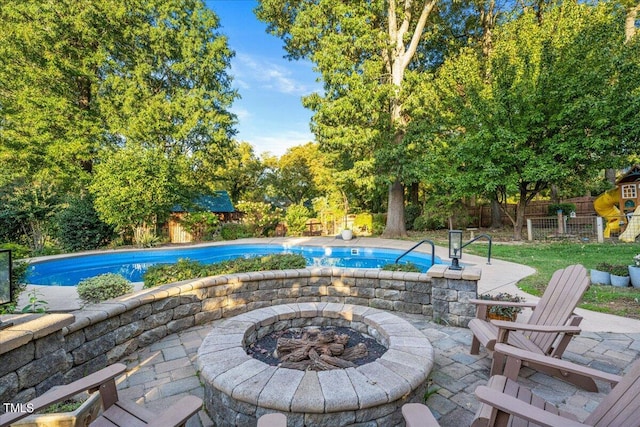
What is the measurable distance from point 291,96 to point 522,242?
44.0 feet

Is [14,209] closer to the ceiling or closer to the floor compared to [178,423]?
closer to the ceiling

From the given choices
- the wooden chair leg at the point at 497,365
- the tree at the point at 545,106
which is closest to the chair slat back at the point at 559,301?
the wooden chair leg at the point at 497,365

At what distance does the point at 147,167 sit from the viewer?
10.8 m

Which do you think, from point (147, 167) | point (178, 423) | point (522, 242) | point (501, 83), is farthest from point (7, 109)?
point (522, 242)

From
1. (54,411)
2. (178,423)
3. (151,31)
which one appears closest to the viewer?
(178,423)

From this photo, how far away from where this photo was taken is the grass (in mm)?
4141

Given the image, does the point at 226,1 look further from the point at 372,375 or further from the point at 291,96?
the point at 372,375

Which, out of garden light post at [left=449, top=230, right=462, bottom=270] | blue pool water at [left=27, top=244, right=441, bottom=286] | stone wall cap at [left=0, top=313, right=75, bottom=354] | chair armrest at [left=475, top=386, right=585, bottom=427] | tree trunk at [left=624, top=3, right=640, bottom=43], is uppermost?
tree trunk at [left=624, top=3, right=640, bottom=43]

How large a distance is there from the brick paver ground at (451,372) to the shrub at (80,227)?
9.89m

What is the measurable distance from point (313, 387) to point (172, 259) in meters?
9.34

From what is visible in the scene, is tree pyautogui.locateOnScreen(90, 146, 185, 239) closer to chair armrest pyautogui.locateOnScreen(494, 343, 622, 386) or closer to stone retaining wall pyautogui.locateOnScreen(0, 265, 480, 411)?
stone retaining wall pyautogui.locateOnScreen(0, 265, 480, 411)

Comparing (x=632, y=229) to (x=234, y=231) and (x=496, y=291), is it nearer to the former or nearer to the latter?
(x=496, y=291)

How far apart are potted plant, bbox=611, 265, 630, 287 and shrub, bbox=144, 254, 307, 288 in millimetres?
5249

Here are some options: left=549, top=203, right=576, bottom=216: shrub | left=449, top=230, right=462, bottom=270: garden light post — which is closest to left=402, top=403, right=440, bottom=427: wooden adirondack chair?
left=449, top=230, right=462, bottom=270: garden light post
